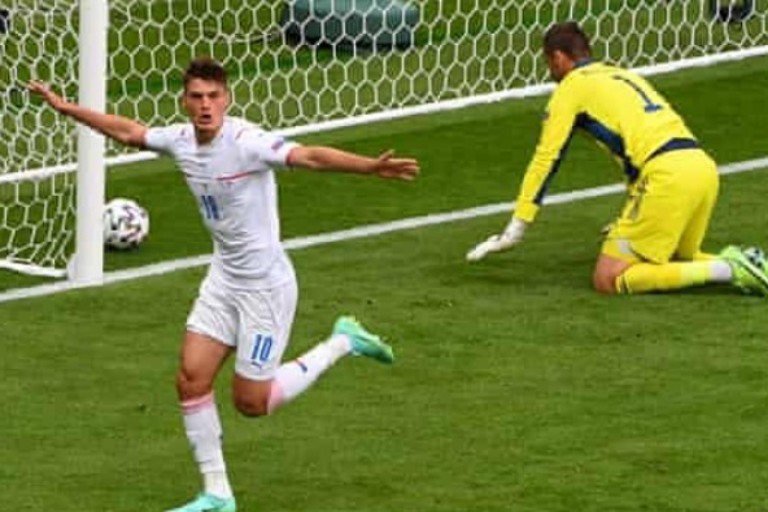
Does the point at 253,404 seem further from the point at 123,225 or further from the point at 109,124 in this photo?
the point at 123,225

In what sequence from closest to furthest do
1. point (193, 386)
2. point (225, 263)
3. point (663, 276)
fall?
point (193, 386), point (225, 263), point (663, 276)

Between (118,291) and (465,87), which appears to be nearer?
(118,291)

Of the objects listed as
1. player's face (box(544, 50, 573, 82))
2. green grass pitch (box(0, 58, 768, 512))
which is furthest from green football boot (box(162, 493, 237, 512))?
player's face (box(544, 50, 573, 82))

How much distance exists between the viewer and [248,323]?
9500mm

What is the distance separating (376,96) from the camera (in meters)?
16.1

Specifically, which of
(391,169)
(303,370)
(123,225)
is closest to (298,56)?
(123,225)

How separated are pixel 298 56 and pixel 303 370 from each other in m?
6.53

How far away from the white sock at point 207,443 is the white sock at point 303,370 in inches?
14.5

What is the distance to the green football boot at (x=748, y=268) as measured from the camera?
40.4 feet

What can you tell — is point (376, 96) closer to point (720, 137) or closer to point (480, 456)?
point (720, 137)

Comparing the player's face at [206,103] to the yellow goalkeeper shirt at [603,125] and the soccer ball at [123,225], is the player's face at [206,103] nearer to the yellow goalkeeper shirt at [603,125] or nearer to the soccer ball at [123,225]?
the yellow goalkeeper shirt at [603,125]

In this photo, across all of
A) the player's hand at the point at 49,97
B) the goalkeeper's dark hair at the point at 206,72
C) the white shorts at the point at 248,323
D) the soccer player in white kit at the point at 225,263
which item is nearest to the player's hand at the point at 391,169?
the soccer player in white kit at the point at 225,263

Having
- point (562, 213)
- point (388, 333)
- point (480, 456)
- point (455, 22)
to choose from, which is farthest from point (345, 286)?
point (455, 22)

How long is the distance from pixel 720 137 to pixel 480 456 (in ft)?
20.3
